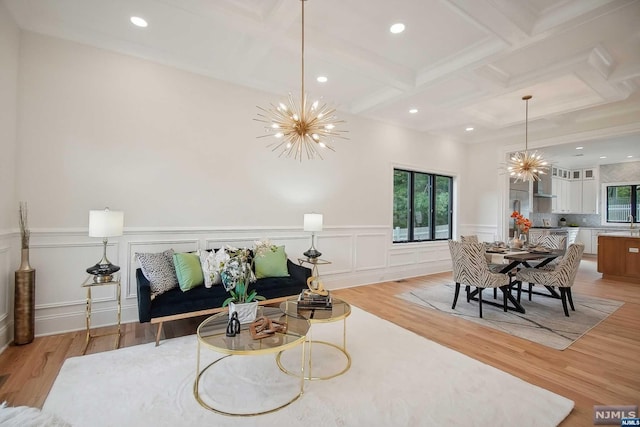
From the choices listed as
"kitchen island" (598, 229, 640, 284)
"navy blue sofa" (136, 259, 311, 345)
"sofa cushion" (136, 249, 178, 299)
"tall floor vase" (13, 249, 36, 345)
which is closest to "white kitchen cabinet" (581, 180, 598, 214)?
"kitchen island" (598, 229, 640, 284)

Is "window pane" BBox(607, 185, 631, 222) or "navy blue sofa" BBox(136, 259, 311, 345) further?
"window pane" BBox(607, 185, 631, 222)

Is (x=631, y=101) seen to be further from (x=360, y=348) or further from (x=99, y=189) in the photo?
(x=99, y=189)

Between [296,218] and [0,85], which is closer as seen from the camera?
[0,85]

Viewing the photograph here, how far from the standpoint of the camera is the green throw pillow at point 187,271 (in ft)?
10.7

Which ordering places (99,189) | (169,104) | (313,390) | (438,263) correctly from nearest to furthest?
(313,390), (99,189), (169,104), (438,263)

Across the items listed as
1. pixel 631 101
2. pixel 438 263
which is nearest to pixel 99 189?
pixel 438 263

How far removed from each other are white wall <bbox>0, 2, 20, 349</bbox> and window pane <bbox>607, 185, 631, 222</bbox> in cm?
1376

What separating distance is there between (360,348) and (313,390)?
0.84 metres

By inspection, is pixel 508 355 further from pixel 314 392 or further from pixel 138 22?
pixel 138 22

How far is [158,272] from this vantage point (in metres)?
3.20

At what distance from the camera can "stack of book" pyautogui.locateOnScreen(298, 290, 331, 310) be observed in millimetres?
2727

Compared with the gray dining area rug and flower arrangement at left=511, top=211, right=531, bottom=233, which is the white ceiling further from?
the gray dining area rug

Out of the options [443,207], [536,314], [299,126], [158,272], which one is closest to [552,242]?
[536,314]

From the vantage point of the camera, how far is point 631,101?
4.85 m
